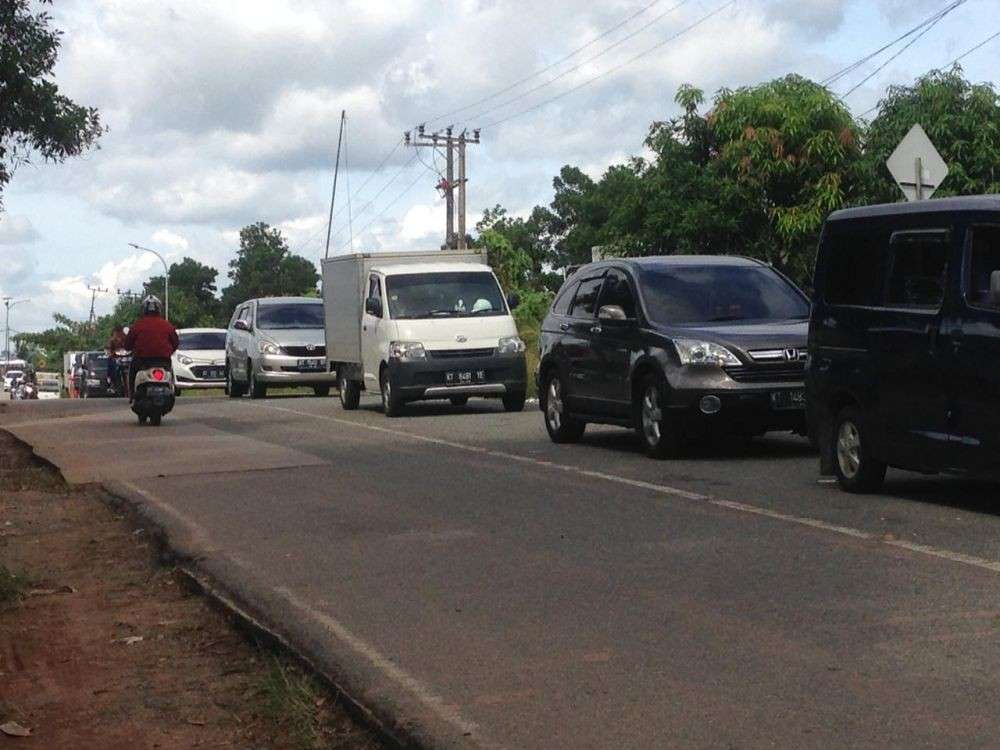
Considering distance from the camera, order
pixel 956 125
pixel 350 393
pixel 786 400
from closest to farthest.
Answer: pixel 786 400, pixel 350 393, pixel 956 125

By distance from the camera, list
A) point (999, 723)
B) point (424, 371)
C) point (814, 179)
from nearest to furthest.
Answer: point (999, 723), point (424, 371), point (814, 179)

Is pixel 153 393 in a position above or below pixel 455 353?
below

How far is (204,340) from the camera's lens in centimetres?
4106

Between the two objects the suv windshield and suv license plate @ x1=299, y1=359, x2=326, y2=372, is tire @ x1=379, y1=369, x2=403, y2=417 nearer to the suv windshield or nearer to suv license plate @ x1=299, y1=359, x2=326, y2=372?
suv license plate @ x1=299, y1=359, x2=326, y2=372

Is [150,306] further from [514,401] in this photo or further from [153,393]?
[514,401]

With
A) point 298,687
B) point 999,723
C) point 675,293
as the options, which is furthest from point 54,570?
point 675,293

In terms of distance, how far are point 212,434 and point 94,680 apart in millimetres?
14147

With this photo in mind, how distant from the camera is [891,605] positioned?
7598mm

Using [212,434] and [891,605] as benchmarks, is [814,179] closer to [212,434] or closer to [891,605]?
[212,434]

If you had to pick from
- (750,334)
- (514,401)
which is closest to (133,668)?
(750,334)

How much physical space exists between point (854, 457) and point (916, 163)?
622 cm

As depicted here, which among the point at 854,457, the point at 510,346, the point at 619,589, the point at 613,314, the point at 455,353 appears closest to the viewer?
the point at 619,589

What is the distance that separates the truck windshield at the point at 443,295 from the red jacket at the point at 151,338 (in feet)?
10.1

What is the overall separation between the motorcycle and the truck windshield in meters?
3.25
